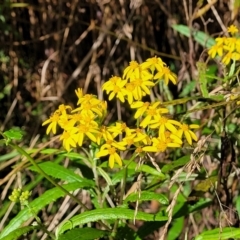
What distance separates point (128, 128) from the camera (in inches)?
48.3

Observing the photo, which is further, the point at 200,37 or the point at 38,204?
the point at 200,37

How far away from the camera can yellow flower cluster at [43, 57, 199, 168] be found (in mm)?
1178

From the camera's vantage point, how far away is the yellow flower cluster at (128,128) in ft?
3.86

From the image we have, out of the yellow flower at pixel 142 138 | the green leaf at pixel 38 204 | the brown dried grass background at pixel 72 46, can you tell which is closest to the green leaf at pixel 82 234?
the green leaf at pixel 38 204

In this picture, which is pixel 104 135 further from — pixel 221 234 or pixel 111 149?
pixel 221 234

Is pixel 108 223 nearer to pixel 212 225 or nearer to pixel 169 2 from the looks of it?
pixel 212 225

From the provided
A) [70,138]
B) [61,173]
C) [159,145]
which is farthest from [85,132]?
[61,173]

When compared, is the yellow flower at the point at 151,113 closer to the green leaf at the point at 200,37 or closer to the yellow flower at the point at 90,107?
the yellow flower at the point at 90,107

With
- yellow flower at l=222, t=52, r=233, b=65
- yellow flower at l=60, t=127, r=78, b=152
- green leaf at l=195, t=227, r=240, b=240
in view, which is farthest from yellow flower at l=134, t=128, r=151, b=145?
yellow flower at l=222, t=52, r=233, b=65

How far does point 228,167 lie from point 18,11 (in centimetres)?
117

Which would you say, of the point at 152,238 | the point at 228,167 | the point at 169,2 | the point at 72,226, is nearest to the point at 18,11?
the point at 169,2

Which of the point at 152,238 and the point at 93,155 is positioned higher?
the point at 93,155

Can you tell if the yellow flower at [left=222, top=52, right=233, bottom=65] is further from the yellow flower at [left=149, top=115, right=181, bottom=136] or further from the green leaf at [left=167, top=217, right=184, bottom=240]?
the green leaf at [left=167, top=217, right=184, bottom=240]

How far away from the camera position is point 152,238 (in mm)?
2225
